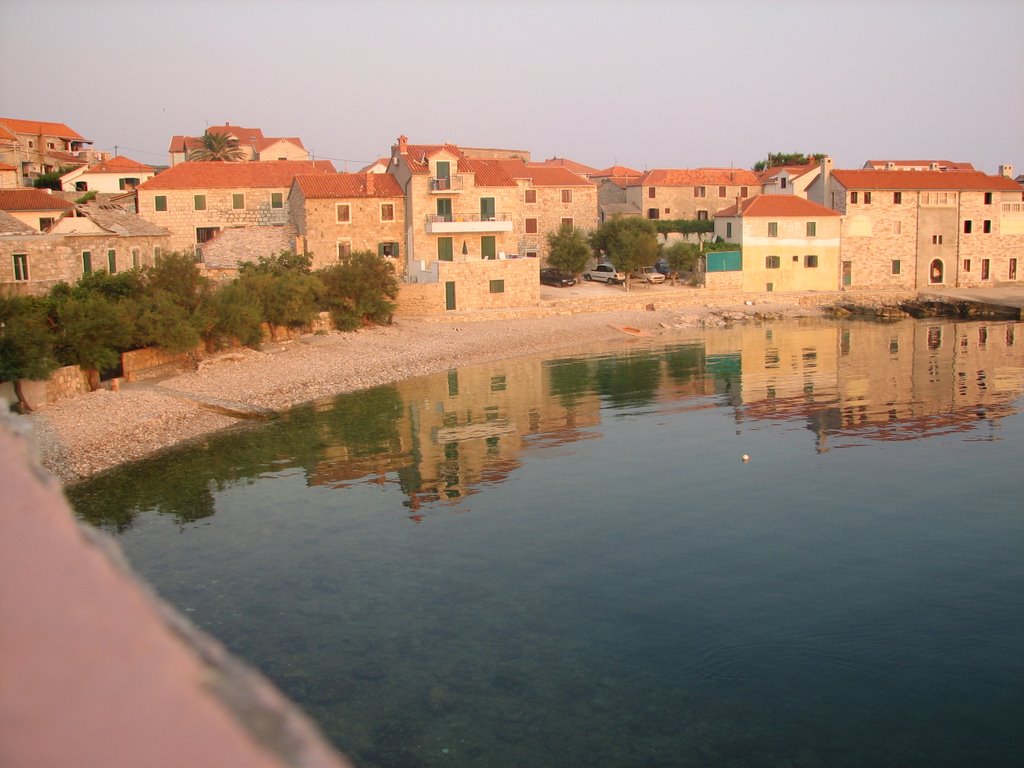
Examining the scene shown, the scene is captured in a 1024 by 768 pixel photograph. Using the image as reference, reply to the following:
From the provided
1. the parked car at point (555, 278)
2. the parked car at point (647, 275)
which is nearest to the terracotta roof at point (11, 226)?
the parked car at point (555, 278)

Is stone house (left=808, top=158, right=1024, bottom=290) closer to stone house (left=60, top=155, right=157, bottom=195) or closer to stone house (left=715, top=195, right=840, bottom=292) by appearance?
stone house (left=715, top=195, right=840, bottom=292)

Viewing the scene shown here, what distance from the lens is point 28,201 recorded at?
43000 mm

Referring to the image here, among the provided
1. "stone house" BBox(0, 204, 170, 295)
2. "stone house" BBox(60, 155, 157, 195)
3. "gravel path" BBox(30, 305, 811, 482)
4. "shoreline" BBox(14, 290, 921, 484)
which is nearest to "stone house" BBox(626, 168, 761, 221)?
"shoreline" BBox(14, 290, 921, 484)

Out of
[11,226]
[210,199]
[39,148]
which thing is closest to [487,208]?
[210,199]

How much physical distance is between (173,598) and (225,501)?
5834mm

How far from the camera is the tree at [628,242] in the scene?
5766 cm

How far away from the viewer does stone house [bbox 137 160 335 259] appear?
52.0 meters

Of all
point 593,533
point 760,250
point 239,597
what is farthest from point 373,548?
point 760,250

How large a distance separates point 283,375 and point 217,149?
34172mm

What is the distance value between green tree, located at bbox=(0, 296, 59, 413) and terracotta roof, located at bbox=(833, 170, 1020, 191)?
50.5 metres

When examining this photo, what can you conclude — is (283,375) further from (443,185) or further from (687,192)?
(687,192)

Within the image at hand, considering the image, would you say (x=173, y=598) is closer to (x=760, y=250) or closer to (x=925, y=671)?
(x=925, y=671)

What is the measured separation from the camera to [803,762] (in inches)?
466

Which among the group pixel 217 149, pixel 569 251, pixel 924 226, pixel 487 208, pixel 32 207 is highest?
pixel 217 149
